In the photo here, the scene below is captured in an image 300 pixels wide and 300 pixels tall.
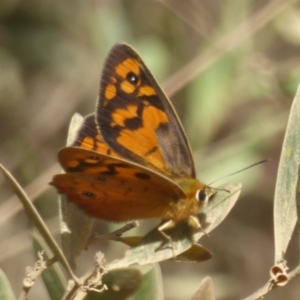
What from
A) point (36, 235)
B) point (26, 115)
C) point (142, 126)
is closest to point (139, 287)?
point (36, 235)

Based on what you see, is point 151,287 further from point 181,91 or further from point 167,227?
point 181,91


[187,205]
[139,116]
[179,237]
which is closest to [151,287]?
[179,237]

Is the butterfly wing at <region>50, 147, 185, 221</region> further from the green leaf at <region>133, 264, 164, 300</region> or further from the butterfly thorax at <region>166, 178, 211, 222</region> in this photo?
the green leaf at <region>133, 264, 164, 300</region>

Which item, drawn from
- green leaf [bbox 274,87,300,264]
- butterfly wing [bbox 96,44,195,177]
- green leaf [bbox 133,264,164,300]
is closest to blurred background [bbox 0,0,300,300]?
butterfly wing [bbox 96,44,195,177]

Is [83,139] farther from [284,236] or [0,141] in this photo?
[0,141]

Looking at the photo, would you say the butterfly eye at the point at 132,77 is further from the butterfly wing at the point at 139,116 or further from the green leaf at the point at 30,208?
the green leaf at the point at 30,208

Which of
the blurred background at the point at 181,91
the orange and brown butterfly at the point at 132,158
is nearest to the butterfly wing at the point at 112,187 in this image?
the orange and brown butterfly at the point at 132,158
